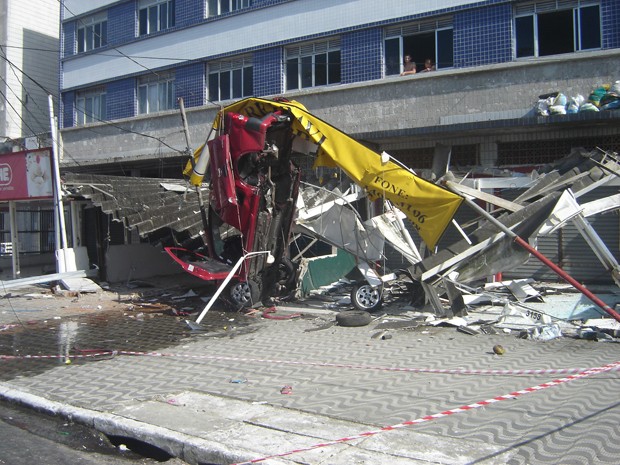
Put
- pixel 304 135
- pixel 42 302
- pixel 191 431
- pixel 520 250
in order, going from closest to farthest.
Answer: pixel 191 431, pixel 520 250, pixel 304 135, pixel 42 302

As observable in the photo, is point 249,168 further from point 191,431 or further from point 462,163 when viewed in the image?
point 191,431

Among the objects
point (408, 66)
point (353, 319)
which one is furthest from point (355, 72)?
point (353, 319)

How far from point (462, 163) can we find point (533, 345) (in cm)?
742

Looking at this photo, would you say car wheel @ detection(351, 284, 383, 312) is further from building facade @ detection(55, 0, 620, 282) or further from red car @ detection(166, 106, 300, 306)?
building facade @ detection(55, 0, 620, 282)

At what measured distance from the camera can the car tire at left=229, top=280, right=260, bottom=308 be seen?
11859mm

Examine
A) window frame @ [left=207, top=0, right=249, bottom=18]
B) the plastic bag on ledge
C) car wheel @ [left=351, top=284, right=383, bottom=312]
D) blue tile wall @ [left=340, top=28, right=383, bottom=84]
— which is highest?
window frame @ [left=207, top=0, right=249, bottom=18]

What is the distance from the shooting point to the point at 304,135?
1149 cm

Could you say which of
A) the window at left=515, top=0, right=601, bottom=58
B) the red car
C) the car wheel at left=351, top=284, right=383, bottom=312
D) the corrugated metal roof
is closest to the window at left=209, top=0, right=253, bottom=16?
the corrugated metal roof

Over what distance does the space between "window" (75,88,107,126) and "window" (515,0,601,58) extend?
54.0 ft

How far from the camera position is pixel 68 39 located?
82.1 ft

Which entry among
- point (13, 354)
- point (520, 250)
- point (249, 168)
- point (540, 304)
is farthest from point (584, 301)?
point (13, 354)

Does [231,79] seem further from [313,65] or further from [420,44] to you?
[420,44]

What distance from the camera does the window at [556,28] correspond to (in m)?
14.0

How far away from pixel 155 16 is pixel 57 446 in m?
20.2
